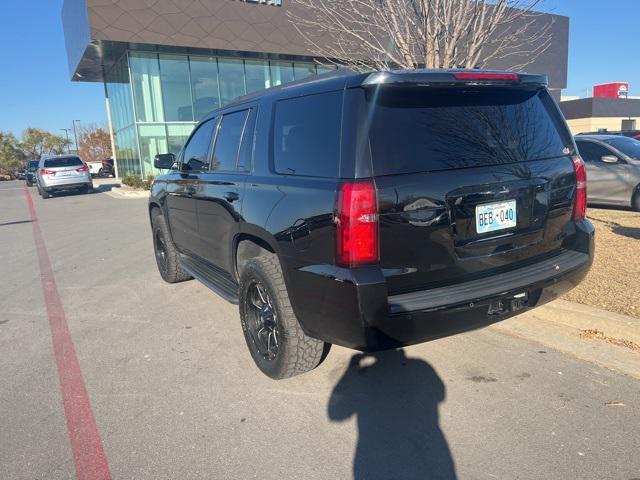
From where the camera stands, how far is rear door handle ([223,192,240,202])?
12.2 feet

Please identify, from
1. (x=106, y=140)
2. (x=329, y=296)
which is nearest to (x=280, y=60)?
(x=329, y=296)

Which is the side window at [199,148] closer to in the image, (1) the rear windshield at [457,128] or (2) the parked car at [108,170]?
(1) the rear windshield at [457,128]

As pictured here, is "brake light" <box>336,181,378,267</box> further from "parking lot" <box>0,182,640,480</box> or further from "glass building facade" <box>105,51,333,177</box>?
"glass building facade" <box>105,51,333,177</box>

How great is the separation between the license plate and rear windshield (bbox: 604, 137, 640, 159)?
7.85m

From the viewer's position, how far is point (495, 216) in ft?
9.60

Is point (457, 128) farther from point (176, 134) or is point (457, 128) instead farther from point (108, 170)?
point (108, 170)

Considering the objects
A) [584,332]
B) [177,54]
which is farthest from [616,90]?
[584,332]

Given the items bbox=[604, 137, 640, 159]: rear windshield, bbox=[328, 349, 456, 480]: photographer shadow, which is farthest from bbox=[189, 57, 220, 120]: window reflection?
bbox=[328, 349, 456, 480]: photographer shadow

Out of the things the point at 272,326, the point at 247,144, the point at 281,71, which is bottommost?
the point at 272,326

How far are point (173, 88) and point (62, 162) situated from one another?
596 centimetres

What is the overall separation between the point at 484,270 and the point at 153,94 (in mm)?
22478

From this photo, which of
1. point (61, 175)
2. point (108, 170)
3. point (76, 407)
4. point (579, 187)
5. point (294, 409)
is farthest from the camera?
point (108, 170)

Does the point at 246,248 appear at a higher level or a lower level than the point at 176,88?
lower

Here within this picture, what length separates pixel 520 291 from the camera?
9.72 feet
